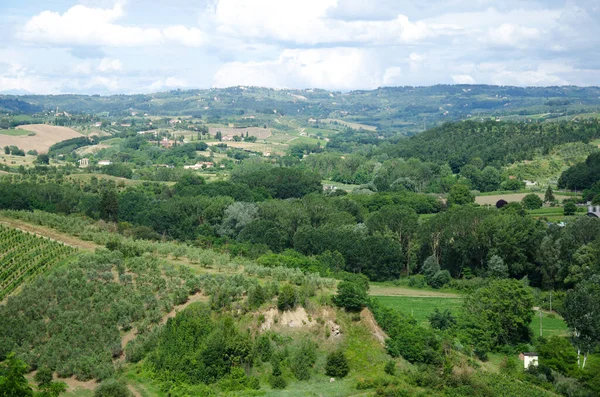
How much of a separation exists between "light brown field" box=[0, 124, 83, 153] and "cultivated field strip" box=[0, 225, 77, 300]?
107793 millimetres

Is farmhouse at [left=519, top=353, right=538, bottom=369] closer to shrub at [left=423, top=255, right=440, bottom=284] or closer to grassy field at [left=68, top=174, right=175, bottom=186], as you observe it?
shrub at [left=423, top=255, right=440, bottom=284]

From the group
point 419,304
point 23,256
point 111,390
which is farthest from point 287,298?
point 23,256

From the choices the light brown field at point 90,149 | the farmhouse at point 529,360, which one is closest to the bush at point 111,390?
the farmhouse at point 529,360

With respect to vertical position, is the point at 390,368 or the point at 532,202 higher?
the point at 532,202

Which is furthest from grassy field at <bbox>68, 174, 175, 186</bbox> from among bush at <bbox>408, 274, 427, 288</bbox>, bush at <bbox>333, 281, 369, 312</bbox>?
bush at <bbox>333, 281, 369, 312</bbox>

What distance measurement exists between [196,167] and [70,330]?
327ft

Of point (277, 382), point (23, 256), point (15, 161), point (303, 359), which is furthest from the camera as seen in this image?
point (15, 161)

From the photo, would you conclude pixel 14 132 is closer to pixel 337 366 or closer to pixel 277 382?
pixel 277 382

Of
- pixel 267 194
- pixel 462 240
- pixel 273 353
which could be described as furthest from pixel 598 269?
pixel 267 194

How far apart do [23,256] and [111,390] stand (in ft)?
60.6

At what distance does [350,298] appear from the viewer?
120ft

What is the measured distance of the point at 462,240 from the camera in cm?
5934

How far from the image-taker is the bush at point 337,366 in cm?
3366

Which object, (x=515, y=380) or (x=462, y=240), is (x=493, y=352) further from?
(x=462, y=240)
